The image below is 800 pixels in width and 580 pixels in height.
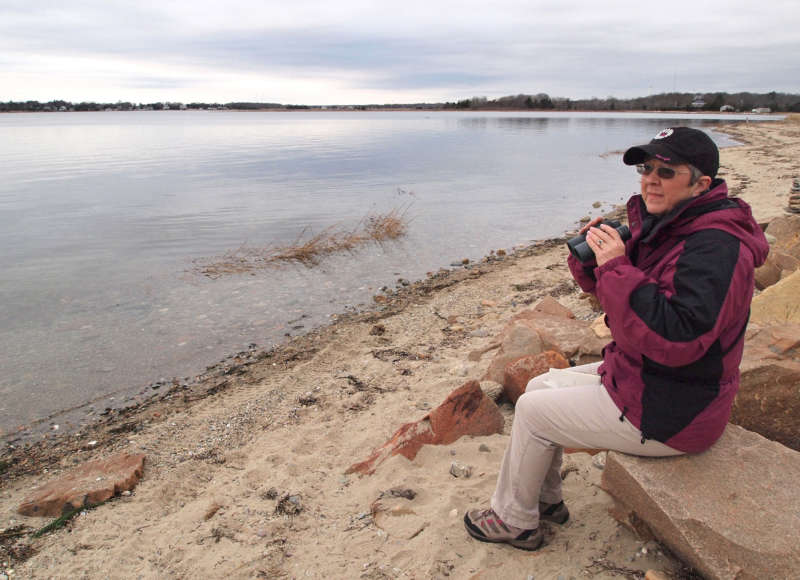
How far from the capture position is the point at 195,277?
12969mm

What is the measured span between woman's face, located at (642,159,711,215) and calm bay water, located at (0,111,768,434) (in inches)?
280

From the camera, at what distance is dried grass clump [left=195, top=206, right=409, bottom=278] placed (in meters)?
13.7

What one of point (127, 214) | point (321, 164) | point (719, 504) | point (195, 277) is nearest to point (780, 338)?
point (719, 504)

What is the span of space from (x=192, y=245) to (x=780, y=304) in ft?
49.7

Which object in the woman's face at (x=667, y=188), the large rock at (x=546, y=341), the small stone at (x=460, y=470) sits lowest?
the small stone at (x=460, y=470)

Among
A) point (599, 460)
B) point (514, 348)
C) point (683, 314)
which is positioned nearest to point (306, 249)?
point (514, 348)

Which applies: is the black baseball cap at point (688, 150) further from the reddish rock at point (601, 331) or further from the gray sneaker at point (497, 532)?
the reddish rock at point (601, 331)

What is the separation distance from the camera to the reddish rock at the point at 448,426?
4508mm

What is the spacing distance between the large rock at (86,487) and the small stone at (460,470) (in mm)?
2891

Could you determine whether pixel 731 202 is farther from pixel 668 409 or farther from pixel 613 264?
pixel 668 409

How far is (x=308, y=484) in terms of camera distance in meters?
4.45

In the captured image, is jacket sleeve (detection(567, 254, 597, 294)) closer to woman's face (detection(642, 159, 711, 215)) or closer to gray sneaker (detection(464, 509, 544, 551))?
woman's face (detection(642, 159, 711, 215))

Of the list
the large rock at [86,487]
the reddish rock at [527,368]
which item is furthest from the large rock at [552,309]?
the large rock at [86,487]

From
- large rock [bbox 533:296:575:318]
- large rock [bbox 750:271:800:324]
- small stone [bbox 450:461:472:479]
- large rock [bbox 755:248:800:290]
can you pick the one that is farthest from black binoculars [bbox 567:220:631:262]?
large rock [bbox 755:248:800:290]
